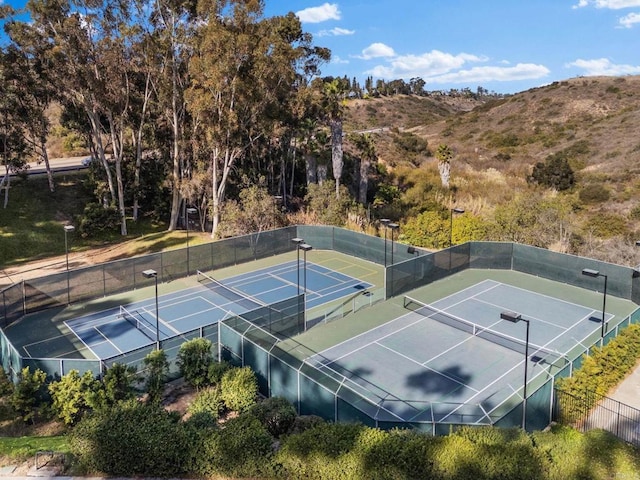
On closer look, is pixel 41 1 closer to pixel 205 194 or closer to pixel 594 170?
pixel 205 194

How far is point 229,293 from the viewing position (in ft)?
77.5

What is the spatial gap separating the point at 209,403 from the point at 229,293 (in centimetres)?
1050

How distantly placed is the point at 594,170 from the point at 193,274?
39351mm

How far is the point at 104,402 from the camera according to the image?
1334 cm

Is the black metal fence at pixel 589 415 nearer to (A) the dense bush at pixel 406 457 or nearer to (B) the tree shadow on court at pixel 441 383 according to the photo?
(B) the tree shadow on court at pixel 441 383

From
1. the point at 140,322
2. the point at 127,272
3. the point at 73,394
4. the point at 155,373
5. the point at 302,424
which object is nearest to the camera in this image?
the point at 302,424

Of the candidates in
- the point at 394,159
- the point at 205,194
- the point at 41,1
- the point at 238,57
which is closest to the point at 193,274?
the point at 205,194

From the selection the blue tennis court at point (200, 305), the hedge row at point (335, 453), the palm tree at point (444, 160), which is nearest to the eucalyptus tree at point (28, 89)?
the blue tennis court at point (200, 305)

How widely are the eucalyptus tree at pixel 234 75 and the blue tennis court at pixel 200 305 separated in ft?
23.8

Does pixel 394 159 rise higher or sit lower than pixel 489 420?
higher

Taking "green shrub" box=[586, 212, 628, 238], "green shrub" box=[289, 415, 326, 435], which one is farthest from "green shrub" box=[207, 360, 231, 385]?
"green shrub" box=[586, 212, 628, 238]

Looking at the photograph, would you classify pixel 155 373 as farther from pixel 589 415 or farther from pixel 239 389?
pixel 589 415

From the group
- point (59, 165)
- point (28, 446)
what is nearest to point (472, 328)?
point (28, 446)

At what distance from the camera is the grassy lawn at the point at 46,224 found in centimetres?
2944
